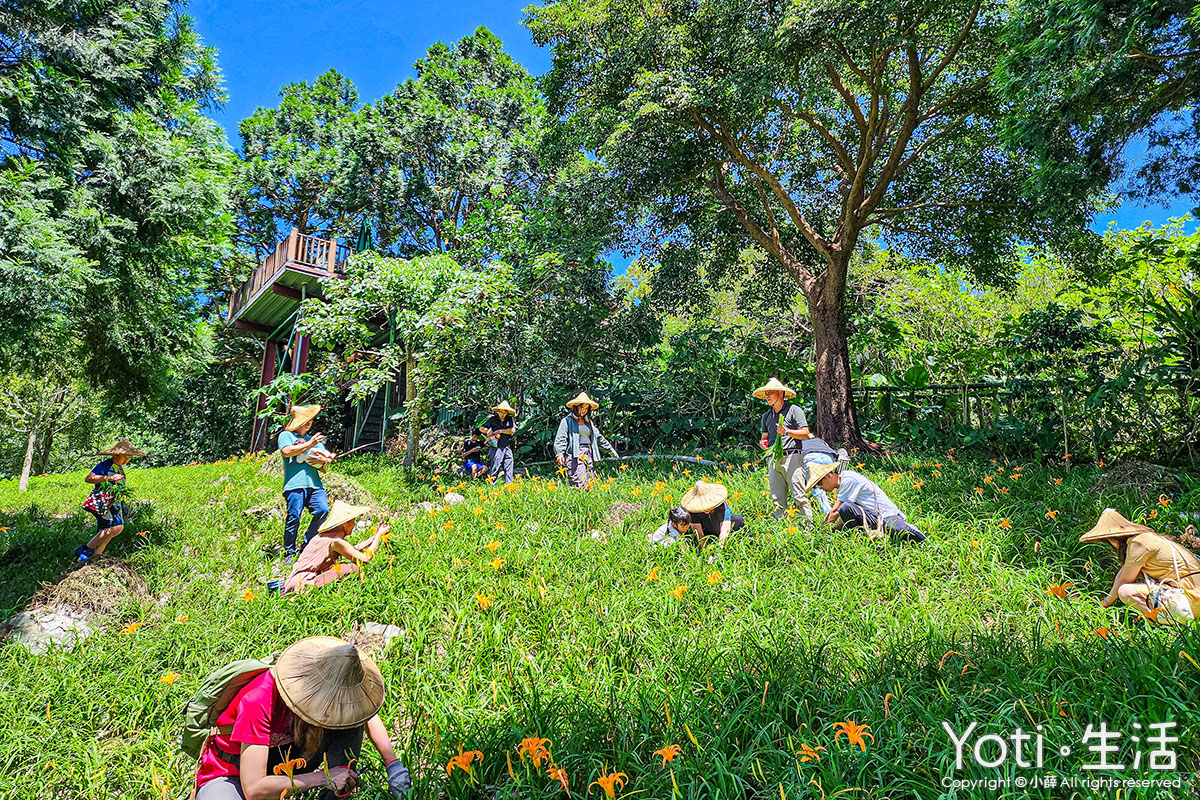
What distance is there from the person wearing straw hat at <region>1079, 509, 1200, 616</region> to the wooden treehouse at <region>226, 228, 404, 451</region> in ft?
33.9

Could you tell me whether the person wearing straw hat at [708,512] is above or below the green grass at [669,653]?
above

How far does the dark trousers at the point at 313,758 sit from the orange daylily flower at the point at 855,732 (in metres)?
1.86

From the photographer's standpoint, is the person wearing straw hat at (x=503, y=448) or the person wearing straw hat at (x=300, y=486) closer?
the person wearing straw hat at (x=300, y=486)

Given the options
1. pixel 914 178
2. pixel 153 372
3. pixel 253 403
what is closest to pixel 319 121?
pixel 253 403

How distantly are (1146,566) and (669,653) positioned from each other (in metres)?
2.64

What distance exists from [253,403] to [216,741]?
19963 millimetres

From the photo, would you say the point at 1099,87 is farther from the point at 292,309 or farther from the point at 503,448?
the point at 292,309

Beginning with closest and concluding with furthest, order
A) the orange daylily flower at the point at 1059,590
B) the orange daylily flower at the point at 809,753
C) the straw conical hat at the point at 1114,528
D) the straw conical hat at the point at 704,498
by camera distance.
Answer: the orange daylily flower at the point at 809,753 < the straw conical hat at the point at 1114,528 < the orange daylily flower at the point at 1059,590 < the straw conical hat at the point at 704,498

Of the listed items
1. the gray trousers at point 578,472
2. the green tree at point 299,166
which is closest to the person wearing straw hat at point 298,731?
the gray trousers at point 578,472

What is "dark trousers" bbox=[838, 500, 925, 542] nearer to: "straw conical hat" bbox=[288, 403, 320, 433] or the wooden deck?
"straw conical hat" bbox=[288, 403, 320, 433]

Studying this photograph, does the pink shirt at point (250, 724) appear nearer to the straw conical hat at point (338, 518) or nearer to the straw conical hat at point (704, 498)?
the straw conical hat at point (338, 518)

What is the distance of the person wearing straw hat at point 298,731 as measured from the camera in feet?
6.61

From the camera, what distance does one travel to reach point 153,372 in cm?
645

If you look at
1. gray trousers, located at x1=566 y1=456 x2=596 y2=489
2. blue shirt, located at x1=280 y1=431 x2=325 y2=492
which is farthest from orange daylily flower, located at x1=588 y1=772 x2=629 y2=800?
gray trousers, located at x1=566 y1=456 x2=596 y2=489
